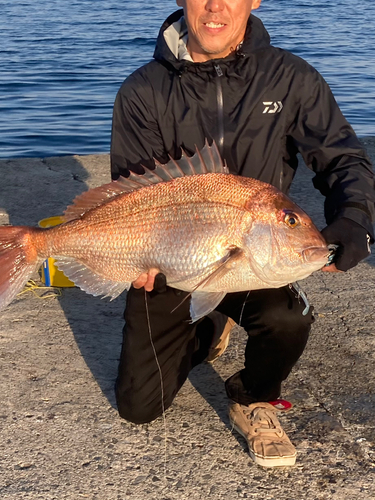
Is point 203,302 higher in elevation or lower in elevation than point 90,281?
higher

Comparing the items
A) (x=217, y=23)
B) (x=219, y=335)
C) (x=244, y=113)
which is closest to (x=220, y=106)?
(x=244, y=113)

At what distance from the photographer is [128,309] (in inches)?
136

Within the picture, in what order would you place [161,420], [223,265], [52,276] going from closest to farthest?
[223,265] → [161,420] → [52,276]

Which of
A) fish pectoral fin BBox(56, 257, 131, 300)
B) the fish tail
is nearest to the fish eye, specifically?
fish pectoral fin BBox(56, 257, 131, 300)

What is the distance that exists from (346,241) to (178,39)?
1546 mm

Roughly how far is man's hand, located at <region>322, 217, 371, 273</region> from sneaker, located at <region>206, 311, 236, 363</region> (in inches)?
35.1

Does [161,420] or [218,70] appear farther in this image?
[218,70]

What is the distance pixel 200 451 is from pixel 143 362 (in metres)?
0.56

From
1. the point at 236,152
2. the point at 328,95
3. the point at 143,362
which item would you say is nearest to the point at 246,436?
the point at 143,362

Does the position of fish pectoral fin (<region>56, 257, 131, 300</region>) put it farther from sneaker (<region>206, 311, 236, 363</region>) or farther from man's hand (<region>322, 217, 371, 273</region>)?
man's hand (<region>322, 217, 371, 273</region>)

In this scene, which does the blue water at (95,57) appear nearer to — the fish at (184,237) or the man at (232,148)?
the man at (232,148)

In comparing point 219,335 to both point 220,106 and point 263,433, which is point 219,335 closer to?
point 263,433

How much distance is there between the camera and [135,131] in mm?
3680

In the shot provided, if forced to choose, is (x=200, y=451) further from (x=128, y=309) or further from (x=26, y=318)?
(x=26, y=318)
